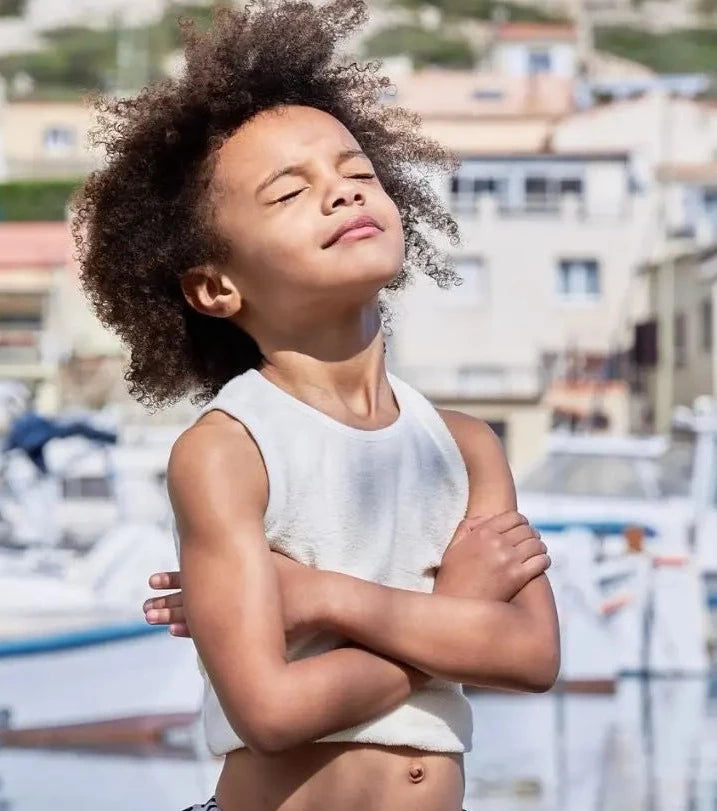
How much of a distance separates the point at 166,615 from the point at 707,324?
20195 mm

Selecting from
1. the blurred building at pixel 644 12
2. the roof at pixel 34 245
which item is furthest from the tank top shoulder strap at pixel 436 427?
the blurred building at pixel 644 12

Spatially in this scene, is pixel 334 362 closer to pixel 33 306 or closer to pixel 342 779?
pixel 342 779

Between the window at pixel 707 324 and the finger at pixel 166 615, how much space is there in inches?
782

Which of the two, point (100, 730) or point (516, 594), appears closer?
point (516, 594)

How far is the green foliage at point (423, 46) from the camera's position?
164ft

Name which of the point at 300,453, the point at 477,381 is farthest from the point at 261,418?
the point at 477,381

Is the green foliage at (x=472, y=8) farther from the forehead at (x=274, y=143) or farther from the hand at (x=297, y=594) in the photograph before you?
the hand at (x=297, y=594)

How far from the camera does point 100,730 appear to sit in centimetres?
670

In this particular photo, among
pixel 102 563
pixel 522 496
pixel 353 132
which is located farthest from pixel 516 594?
pixel 522 496

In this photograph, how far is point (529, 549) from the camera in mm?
1187

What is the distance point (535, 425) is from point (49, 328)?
6.87 m

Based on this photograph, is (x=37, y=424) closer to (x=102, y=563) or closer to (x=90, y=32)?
(x=102, y=563)

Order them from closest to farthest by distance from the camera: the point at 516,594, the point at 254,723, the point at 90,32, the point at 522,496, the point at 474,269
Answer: the point at 254,723 < the point at 516,594 < the point at 522,496 < the point at 474,269 < the point at 90,32

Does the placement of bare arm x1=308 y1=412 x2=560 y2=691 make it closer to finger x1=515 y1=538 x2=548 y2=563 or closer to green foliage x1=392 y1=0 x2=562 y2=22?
finger x1=515 y1=538 x2=548 y2=563
